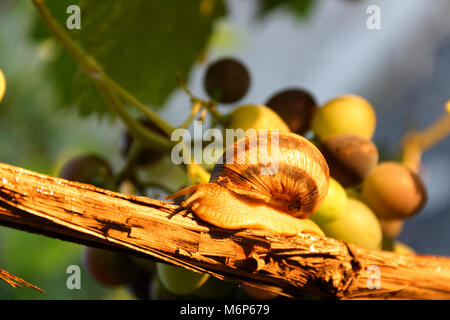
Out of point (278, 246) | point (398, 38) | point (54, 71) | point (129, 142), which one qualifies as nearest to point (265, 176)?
point (278, 246)

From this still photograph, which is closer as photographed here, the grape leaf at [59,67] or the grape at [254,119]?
the grape at [254,119]

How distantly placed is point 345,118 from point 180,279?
0.17 meters

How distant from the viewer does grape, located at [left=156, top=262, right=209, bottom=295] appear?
31 centimetres

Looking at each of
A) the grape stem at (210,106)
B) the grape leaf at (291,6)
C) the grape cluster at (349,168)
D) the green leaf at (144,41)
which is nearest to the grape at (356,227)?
the grape cluster at (349,168)

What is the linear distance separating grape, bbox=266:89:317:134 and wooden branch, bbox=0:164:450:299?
0.46ft

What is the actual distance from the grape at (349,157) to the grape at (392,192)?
0.02 m

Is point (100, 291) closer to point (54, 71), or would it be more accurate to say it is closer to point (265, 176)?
point (54, 71)

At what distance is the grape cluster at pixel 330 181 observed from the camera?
330 mm

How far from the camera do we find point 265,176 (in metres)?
0.27

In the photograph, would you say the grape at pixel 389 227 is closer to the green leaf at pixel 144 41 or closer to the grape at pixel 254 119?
the grape at pixel 254 119

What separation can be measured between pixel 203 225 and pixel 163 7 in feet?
1.16
